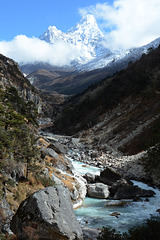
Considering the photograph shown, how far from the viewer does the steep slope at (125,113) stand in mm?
53812

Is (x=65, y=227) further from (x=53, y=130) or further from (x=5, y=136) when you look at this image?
(x=53, y=130)

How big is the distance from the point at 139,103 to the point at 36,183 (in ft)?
198

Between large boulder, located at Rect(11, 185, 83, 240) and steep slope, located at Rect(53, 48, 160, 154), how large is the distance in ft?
30.8

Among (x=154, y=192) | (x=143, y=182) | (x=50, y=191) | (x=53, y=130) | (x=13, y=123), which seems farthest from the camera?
(x=53, y=130)

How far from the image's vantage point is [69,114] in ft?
403

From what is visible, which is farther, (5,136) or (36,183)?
(36,183)

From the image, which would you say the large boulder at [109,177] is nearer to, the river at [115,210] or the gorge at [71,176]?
the gorge at [71,176]

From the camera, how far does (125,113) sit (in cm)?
7506

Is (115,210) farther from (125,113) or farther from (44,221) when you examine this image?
(125,113)

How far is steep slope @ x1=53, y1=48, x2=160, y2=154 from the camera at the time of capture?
2119 inches

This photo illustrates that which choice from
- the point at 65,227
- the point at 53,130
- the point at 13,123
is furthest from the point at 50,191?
the point at 53,130

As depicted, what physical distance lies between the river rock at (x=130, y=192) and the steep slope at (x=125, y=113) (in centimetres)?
Result: 832

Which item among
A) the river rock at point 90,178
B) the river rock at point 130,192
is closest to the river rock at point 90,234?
the river rock at point 130,192

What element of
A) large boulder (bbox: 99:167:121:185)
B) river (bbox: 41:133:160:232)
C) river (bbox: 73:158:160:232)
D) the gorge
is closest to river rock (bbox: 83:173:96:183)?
the gorge
